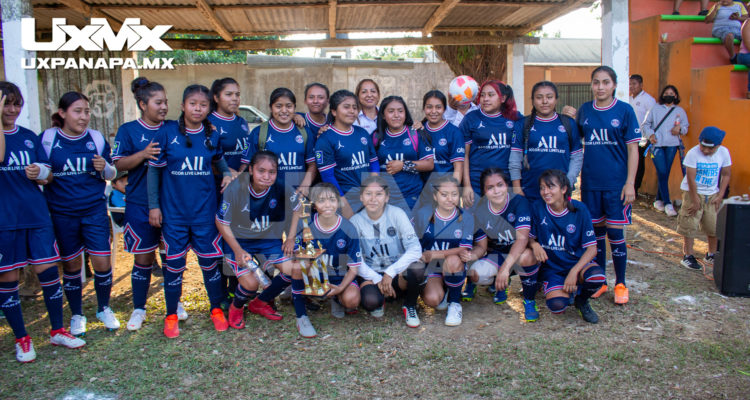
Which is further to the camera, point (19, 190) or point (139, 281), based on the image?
point (139, 281)

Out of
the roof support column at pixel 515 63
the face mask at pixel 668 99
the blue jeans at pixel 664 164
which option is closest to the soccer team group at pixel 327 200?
the blue jeans at pixel 664 164

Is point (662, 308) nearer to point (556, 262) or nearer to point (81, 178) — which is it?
point (556, 262)

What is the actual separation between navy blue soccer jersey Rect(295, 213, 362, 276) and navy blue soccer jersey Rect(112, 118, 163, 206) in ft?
3.79

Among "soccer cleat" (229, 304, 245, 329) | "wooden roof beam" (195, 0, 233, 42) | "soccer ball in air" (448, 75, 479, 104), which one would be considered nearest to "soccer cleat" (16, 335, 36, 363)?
"soccer cleat" (229, 304, 245, 329)

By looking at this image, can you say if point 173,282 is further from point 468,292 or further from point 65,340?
point 468,292

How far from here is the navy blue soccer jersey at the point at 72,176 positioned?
3.61 m

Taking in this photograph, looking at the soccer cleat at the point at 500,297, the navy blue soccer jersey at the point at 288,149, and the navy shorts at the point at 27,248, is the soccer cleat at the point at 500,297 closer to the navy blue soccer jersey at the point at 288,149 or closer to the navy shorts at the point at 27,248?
the navy blue soccer jersey at the point at 288,149

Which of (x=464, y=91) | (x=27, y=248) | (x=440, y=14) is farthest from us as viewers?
(x=440, y=14)

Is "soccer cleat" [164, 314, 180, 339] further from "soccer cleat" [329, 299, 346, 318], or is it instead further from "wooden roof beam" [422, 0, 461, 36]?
"wooden roof beam" [422, 0, 461, 36]

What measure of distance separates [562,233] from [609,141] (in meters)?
0.92

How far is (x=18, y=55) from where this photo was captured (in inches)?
165

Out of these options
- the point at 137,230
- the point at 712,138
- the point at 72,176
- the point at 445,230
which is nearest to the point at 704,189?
the point at 712,138

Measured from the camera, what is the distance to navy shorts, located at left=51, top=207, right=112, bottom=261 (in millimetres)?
3648

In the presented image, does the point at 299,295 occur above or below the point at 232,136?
below
